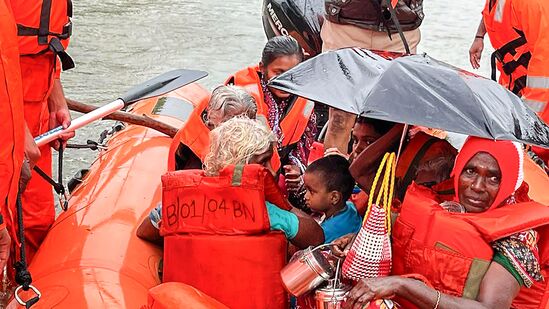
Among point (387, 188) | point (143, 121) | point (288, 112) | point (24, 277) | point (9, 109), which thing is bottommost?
point (143, 121)

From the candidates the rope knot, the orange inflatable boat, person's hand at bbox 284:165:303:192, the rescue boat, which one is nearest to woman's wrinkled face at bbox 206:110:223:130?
the rescue boat

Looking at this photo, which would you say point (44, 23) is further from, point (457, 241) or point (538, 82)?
point (538, 82)

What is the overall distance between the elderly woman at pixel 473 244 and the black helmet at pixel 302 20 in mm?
2535

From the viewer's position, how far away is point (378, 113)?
2.28m

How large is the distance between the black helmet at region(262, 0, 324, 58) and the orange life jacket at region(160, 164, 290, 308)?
246 cm

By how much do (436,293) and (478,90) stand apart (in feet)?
1.93

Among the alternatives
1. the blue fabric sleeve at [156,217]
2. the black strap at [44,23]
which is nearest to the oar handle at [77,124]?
the black strap at [44,23]

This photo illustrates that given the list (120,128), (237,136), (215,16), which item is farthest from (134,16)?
(237,136)

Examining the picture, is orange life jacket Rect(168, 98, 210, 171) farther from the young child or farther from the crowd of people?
the young child

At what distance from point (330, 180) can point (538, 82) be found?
1731 mm

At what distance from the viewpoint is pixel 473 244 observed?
7.32 ft

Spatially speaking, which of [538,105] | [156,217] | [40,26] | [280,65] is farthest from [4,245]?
[538,105]

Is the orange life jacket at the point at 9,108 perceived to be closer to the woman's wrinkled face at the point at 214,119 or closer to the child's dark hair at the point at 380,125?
the woman's wrinkled face at the point at 214,119

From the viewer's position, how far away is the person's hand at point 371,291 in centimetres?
215
